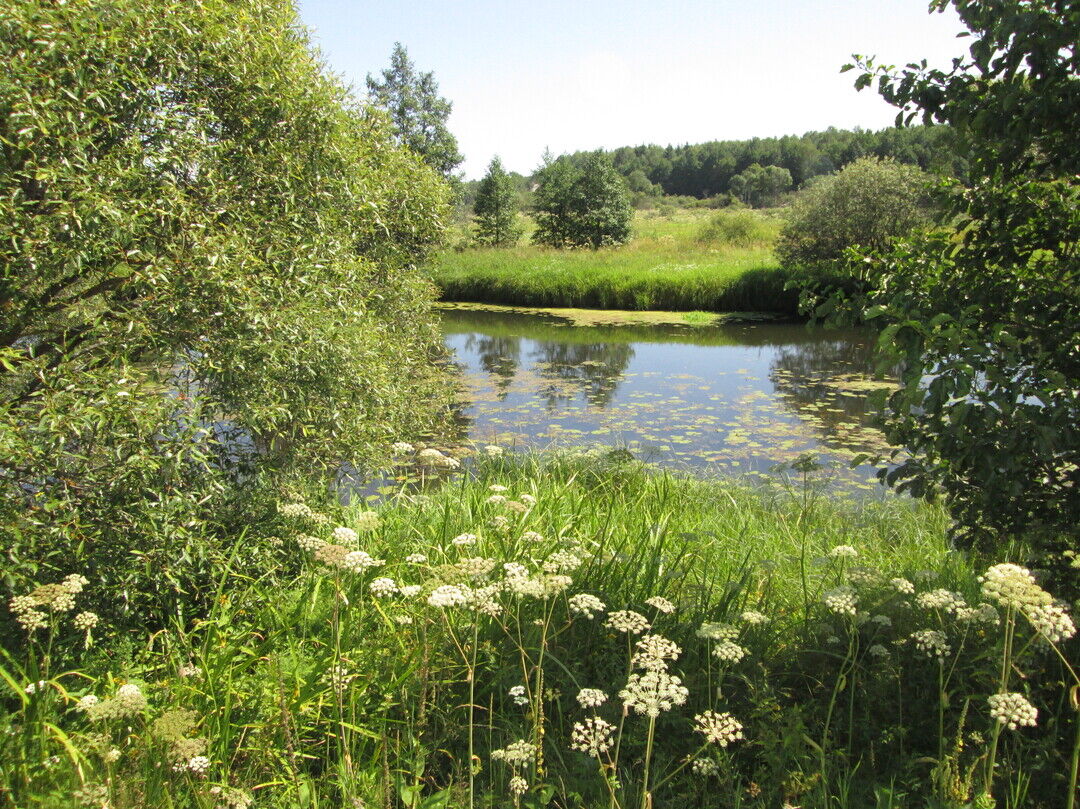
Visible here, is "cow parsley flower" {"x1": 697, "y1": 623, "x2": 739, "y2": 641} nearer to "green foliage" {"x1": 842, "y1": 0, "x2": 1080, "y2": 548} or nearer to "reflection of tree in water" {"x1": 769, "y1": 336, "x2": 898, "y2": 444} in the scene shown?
"green foliage" {"x1": 842, "y1": 0, "x2": 1080, "y2": 548}

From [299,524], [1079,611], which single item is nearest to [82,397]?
[299,524]

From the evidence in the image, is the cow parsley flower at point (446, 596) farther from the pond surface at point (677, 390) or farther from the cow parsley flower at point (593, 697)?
the pond surface at point (677, 390)

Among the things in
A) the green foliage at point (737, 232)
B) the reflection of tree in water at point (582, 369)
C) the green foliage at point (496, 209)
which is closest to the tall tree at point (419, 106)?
the green foliage at point (496, 209)

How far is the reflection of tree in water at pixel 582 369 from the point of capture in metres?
12.0

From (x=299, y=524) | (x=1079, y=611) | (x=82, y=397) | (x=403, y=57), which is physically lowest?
(x=299, y=524)

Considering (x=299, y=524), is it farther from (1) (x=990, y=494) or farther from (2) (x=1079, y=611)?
(2) (x=1079, y=611)

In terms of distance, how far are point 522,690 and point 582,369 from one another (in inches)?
490

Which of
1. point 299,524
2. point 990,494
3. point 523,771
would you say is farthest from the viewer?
point 299,524

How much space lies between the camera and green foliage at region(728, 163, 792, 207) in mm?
84062

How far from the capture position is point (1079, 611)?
2463 millimetres

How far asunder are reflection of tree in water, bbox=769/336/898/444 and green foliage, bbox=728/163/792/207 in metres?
68.0

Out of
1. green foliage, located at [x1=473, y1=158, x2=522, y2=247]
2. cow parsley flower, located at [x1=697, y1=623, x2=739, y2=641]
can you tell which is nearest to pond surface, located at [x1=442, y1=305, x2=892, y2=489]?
cow parsley flower, located at [x1=697, y1=623, x2=739, y2=641]

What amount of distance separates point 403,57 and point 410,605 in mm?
35867

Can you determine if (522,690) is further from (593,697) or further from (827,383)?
(827,383)
